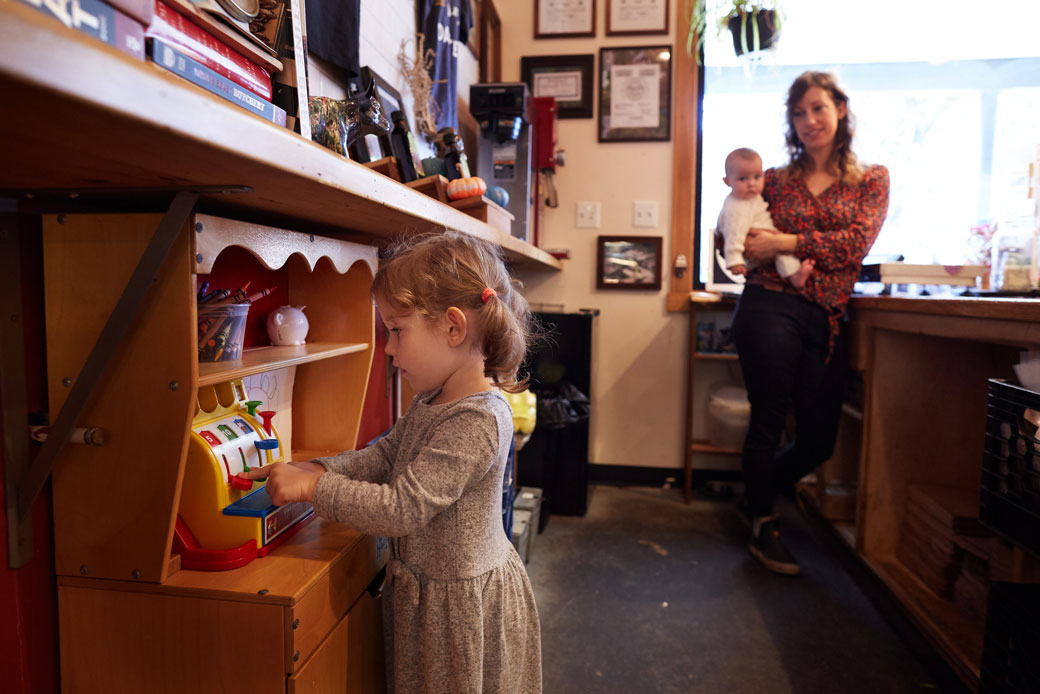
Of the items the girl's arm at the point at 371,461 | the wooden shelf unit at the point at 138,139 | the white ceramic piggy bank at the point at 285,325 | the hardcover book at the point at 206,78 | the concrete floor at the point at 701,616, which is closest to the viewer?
the wooden shelf unit at the point at 138,139

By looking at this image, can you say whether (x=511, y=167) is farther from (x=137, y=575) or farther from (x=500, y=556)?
(x=137, y=575)

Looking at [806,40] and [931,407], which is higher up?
[806,40]

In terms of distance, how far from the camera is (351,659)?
1021 millimetres

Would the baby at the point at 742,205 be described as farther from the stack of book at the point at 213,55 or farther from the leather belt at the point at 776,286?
the stack of book at the point at 213,55

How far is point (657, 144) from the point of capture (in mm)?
3111

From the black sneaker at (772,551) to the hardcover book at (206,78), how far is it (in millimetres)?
1998

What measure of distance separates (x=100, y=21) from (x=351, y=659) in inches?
35.5

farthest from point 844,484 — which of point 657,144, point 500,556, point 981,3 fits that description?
point 981,3

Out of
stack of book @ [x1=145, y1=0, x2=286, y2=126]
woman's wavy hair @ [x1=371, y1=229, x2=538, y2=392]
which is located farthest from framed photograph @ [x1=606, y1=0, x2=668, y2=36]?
stack of book @ [x1=145, y1=0, x2=286, y2=126]

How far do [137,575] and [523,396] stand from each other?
1.30 metres

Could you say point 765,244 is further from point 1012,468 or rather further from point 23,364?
point 23,364

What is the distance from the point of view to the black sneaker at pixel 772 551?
2.14 metres

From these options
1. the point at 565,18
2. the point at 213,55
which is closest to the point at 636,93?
the point at 565,18

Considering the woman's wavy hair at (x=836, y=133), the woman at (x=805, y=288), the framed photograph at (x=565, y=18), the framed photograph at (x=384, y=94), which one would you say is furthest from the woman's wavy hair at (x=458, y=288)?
the framed photograph at (x=565, y=18)
